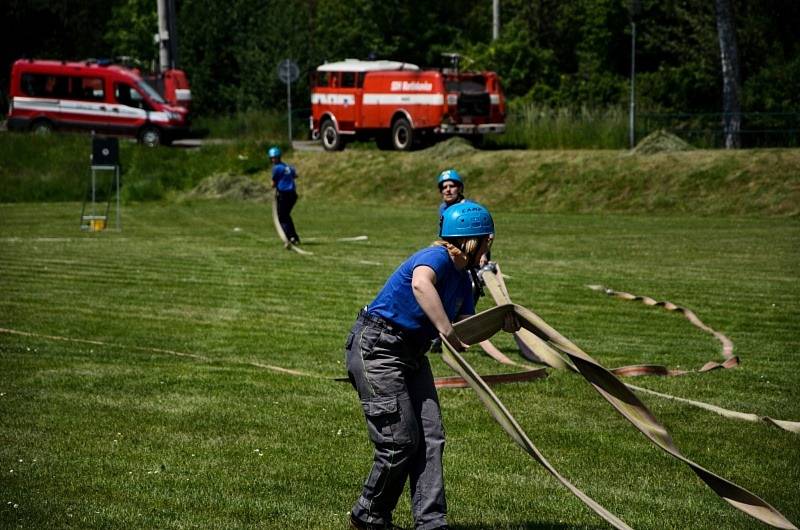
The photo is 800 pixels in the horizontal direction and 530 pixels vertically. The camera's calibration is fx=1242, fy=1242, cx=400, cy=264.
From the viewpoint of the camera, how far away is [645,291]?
1862 cm

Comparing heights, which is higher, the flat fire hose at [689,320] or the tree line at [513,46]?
the tree line at [513,46]

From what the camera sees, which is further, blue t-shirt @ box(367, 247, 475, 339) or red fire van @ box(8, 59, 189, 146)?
red fire van @ box(8, 59, 189, 146)

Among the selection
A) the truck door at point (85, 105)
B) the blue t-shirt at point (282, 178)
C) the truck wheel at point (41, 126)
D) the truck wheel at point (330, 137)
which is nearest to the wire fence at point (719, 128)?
the truck wheel at point (330, 137)

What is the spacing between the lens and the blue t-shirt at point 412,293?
6547mm

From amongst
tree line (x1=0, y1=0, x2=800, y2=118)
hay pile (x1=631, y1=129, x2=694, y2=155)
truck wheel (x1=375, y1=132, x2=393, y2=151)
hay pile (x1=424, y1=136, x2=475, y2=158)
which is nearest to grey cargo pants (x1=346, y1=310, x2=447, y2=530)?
hay pile (x1=631, y1=129, x2=694, y2=155)

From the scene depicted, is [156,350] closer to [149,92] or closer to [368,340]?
[368,340]

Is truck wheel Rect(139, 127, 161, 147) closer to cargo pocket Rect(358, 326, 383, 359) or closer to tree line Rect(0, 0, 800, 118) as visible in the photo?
tree line Rect(0, 0, 800, 118)

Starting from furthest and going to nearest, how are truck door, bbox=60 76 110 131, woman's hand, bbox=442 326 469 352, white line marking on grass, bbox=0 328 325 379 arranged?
1. truck door, bbox=60 76 110 131
2. white line marking on grass, bbox=0 328 325 379
3. woman's hand, bbox=442 326 469 352

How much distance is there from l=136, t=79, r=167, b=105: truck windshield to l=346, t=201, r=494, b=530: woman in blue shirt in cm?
4212

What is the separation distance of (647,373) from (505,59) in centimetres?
4862

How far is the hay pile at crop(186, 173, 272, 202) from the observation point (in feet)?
135

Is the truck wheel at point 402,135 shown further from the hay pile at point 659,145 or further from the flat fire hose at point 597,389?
Result: the flat fire hose at point 597,389

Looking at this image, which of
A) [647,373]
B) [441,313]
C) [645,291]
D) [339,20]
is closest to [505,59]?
[339,20]

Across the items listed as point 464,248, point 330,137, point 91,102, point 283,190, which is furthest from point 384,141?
point 464,248
